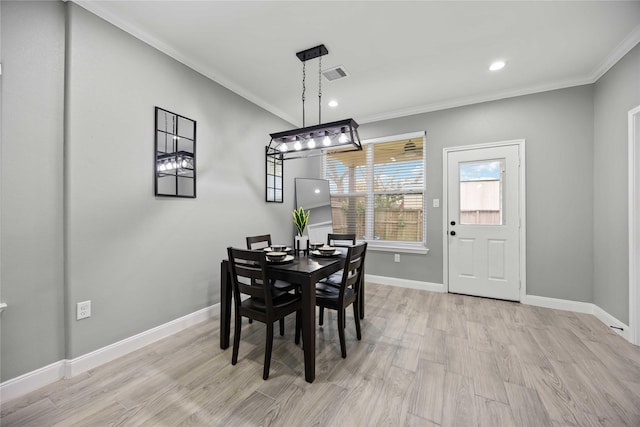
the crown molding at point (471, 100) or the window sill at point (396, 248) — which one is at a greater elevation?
the crown molding at point (471, 100)

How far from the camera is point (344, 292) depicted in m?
2.16

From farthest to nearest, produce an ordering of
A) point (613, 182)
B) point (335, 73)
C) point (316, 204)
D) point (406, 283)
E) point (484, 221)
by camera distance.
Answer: point (316, 204) < point (406, 283) < point (484, 221) < point (335, 73) < point (613, 182)

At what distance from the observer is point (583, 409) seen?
1549mm

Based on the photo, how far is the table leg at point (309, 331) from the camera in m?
1.78

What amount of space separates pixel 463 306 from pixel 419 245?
1045 mm

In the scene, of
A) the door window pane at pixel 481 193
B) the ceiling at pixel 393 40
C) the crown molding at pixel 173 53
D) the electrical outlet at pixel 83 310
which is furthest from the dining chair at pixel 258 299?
the door window pane at pixel 481 193

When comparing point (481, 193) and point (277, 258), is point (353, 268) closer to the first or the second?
point (277, 258)

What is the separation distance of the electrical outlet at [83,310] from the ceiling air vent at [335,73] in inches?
121

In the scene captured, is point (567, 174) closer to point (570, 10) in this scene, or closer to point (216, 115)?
point (570, 10)

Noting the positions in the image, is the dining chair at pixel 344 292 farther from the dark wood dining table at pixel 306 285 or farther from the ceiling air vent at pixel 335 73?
the ceiling air vent at pixel 335 73

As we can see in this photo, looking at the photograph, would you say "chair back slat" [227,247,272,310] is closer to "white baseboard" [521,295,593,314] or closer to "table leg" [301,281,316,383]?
"table leg" [301,281,316,383]

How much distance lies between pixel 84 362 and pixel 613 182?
5.05 meters

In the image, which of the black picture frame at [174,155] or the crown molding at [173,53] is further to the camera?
the black picture frame at [174,155]

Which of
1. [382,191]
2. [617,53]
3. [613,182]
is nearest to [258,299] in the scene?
[382,191]
